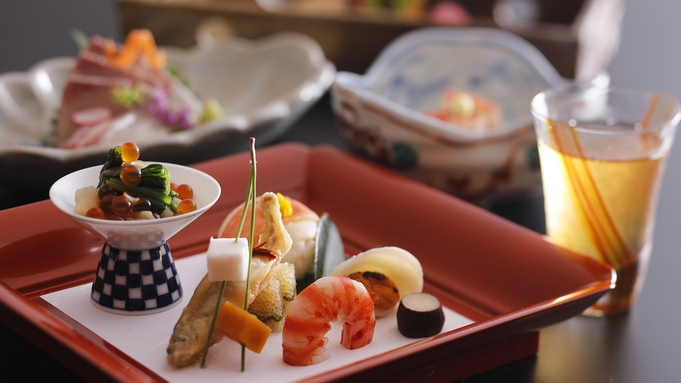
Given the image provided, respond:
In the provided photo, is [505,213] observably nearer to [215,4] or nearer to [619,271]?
[619,271]

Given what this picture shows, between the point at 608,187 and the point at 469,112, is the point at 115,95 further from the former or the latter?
the point at 608,187

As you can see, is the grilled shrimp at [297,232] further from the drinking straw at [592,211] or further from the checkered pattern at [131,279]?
the drinking straw at [592,211]

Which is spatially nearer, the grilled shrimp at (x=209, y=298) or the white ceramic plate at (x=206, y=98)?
the grilled shrimp at (x=209, y=298)

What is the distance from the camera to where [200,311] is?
823mm

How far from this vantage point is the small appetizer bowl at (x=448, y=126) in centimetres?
130

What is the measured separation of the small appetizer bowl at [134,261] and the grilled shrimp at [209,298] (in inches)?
3.1

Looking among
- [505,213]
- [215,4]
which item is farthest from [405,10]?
[505,213]

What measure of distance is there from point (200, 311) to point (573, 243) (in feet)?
1.79

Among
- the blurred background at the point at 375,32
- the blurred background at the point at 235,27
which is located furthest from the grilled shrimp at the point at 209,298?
A: the blurred background at the point at 235,27

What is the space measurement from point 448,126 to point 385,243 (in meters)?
0.26

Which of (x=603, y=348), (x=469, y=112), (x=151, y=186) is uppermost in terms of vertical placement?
(x=151, y=186)

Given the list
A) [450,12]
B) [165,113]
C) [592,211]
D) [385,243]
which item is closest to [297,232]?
[385,243]

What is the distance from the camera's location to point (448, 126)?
4.30ft

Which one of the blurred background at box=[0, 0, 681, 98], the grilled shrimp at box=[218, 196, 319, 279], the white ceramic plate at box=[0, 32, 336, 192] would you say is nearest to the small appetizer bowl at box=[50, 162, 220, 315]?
the grilled shrimp at box=[218, 196, 319, 279]
